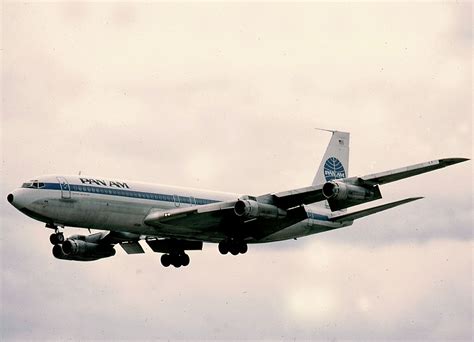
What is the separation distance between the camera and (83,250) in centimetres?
8675

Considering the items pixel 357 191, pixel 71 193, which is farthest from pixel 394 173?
pixel 71 193

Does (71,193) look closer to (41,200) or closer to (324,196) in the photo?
(41,200)

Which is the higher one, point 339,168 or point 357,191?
point 339,168

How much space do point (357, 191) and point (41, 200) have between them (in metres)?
20.3

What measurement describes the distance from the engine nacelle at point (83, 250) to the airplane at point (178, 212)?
0.24 ft

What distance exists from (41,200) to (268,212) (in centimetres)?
1529

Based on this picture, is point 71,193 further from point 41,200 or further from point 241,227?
point 241,227

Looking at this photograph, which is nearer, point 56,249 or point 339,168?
point 56,249

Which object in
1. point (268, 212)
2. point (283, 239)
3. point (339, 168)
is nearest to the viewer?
point (268, 212)

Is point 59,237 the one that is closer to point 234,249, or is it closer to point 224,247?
point 224,247

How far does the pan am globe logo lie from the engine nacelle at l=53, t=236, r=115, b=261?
18.7m

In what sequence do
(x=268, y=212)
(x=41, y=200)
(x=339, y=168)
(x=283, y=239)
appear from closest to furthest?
(x=41, y=200) → (x=268, y=212) → (x=283, y=239) → (x=339, y=168)

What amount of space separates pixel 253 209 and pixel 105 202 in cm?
988

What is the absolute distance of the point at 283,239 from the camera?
8688 cm
